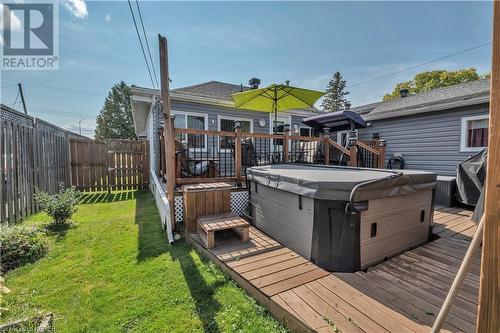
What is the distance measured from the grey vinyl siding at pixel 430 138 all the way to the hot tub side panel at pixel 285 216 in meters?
6.74

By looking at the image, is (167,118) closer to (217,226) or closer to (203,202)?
(203,202)

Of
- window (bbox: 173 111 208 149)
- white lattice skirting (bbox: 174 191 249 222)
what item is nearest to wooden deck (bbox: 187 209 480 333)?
white lattice skirting (bbox: 174 191 249 222)

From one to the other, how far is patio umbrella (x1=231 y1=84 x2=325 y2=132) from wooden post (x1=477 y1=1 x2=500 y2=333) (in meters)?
4.69

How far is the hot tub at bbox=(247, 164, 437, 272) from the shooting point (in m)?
2.44

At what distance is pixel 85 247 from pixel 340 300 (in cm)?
359

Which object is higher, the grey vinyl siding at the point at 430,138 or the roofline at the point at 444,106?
the roofline at the point at 444,106

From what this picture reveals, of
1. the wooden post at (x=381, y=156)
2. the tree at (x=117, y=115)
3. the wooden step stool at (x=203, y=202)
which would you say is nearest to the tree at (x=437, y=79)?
the wooden post at (x=381, y=156)

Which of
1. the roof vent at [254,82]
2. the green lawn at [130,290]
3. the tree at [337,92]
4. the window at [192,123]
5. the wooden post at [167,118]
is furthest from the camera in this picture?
the tree at [337,92]

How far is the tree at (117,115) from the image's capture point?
3459 cm

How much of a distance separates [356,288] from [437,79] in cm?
3033

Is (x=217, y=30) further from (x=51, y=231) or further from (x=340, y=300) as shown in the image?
(x=340, y=300)

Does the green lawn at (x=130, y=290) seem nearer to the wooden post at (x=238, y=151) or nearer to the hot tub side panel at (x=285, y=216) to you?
the hot tub side panel at (x=285, y=216)

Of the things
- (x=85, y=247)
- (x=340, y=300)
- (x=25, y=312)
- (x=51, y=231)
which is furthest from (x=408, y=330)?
(x=51, y=231)

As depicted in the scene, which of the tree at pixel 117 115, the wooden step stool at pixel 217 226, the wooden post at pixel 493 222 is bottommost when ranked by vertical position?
the wooden step stool at pixel 217 226
